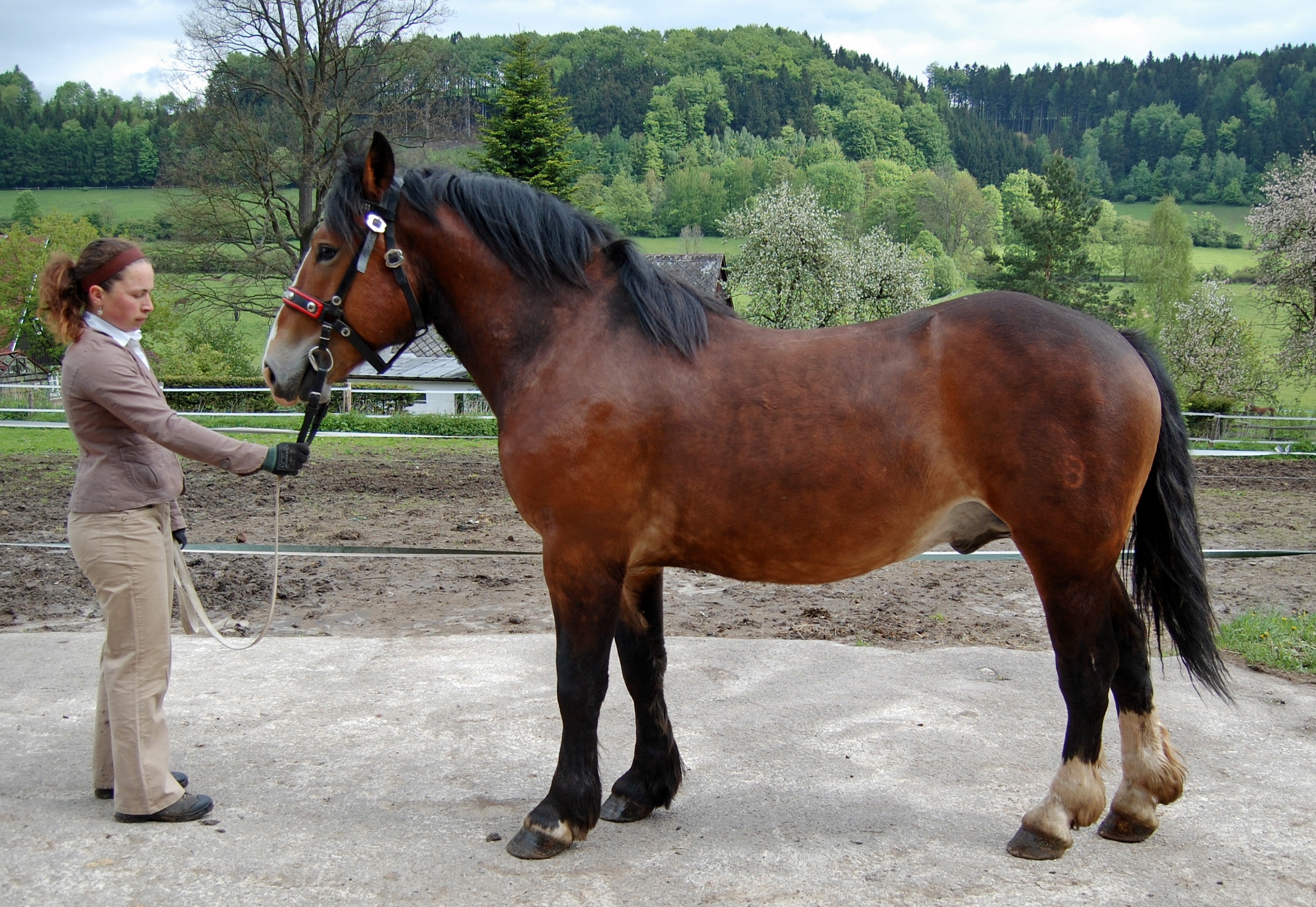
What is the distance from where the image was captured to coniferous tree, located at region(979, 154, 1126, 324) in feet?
129

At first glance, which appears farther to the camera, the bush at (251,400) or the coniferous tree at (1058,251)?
the coniferous tree at (1058,251)

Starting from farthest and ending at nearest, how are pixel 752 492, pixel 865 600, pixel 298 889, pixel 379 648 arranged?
pixel 865 600
pixel 379 648
pixel 752 492
pixel 298 889

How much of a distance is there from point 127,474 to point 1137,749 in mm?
3682

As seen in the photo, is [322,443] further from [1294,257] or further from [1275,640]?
[1294,257]

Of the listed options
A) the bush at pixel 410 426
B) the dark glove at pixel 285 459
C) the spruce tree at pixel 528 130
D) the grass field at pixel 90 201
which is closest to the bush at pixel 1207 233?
the spruce tree at pixel 528 130

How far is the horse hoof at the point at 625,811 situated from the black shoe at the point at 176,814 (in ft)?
4.79

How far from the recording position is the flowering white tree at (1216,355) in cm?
2984

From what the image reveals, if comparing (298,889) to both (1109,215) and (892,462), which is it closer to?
(892,462)

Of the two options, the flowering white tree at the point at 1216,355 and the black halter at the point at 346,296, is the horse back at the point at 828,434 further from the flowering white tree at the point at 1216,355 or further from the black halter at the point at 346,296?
the flowering white tree at the point at 1216,355

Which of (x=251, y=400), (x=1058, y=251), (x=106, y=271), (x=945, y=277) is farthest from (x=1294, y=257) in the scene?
(x=945, y=277)

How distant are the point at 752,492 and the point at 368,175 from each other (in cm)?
167

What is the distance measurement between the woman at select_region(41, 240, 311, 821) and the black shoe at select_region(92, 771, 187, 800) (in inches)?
7.8

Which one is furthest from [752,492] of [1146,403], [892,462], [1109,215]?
[1109,215]

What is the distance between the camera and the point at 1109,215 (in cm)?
6681
